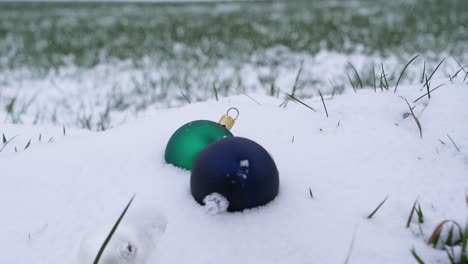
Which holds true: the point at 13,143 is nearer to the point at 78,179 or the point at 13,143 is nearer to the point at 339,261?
the point at 78,179

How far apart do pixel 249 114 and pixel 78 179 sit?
901 mm

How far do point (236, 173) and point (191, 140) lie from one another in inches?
15.2

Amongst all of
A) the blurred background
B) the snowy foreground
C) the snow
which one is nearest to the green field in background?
the blurred background

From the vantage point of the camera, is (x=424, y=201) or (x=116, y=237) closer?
(x=116, y=237)

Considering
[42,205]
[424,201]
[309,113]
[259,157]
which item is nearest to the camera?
[259,157]

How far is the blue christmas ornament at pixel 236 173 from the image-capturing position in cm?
135

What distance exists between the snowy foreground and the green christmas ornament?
0.19 ft

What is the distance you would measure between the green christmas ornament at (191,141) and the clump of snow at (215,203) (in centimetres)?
33

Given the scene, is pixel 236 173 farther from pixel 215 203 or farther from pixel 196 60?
pixel 196 60

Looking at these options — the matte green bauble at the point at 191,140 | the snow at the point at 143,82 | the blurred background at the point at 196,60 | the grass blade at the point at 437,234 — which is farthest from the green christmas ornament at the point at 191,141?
the snow at the point at 143,82

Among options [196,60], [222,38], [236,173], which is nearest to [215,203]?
[236,173]

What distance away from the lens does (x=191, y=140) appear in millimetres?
1673

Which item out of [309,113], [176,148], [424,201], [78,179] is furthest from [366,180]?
[78,179]

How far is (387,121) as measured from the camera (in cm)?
193
